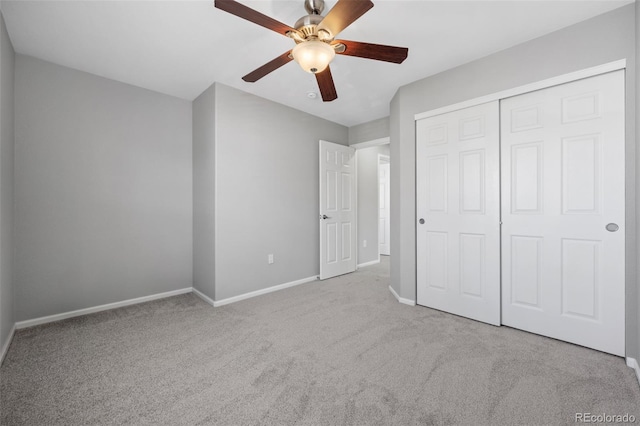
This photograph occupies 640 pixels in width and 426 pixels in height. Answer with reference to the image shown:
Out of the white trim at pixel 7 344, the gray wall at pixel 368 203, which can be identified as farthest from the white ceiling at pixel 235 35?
the white trim at pixel 7 344

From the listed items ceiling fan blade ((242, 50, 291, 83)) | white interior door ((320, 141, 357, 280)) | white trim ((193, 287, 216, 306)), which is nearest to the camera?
ceiling fan blade ((242, 50, 291, 83))

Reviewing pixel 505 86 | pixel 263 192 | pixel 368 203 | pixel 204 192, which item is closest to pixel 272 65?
pixel 263 192

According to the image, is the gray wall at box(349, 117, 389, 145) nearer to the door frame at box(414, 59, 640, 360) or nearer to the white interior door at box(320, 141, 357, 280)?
the white interior door at box(320, 141, 357, 280)

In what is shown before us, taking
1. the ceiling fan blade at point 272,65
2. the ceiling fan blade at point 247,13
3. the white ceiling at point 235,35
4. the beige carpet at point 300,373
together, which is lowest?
the beige carpet at point 300,373

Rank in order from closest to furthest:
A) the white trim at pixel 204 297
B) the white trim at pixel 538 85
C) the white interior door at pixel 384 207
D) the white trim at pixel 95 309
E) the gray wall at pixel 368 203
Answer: the white trim at pixel 538 85, the white trim at pixel 95 309, the white trim at pixel 204 297, the gray wall at pixel 368 203, the white interior door at pixel 384 207

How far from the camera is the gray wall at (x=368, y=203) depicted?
17.3ft

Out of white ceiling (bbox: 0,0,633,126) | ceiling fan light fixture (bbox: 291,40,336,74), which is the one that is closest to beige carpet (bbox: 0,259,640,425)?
ceiling fan light fixture (bbox: 291,40,336,74)

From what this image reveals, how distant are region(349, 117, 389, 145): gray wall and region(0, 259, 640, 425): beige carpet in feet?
9.13

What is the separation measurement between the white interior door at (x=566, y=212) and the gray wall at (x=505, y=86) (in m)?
0.07

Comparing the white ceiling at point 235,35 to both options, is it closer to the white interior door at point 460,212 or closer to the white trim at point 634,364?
Result: the white interior door at point 460,212

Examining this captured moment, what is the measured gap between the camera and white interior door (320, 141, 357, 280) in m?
4.25

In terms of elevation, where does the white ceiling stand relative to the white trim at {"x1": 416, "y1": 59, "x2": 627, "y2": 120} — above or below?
above

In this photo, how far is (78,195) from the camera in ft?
9.42

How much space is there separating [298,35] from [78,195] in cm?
280
